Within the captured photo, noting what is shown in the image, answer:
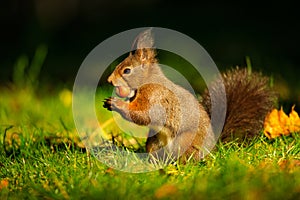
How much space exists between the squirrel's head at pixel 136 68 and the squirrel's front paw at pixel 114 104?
0.04m

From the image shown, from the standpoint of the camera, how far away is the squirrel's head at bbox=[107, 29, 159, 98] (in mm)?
2789

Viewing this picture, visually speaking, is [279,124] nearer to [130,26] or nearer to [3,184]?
[3,184]

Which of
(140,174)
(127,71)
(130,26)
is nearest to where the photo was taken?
(140,174)

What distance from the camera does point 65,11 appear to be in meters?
9.48

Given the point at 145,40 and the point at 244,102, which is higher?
the point at 145,40

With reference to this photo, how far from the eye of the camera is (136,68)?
9.37ft

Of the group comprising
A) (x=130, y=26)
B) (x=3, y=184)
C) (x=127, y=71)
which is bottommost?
(x=3, y=184)

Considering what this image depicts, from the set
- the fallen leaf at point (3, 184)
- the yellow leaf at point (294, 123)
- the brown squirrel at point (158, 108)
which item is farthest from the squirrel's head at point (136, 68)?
the yellow leaf at point (294, 123)

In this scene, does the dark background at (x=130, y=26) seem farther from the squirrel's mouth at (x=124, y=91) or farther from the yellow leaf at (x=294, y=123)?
the squirrel's mouth at (x=124, y=91)

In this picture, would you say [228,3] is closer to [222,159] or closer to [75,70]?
[75,70]

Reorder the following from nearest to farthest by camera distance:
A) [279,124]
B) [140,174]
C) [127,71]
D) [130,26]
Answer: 1. [140,174]
2. [127,71]
3. [279,124]
4. [130,26]

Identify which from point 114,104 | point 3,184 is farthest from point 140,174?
point 3,184

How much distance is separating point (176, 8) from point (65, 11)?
1.73 meters

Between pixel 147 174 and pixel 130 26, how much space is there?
6.04 m
